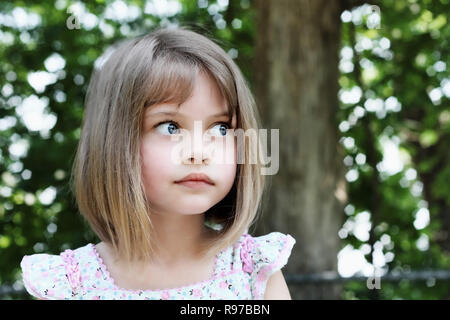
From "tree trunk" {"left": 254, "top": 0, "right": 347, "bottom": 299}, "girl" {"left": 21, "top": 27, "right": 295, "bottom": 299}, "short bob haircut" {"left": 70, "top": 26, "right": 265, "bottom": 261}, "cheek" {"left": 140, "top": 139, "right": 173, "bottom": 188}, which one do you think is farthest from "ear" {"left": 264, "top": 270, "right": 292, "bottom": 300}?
"tree trunk" {"left": 254, "top": 0, "right": 347, "bottom": 299}

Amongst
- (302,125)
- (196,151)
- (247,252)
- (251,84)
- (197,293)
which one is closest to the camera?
(196,151)

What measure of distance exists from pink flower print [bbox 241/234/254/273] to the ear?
0.05m

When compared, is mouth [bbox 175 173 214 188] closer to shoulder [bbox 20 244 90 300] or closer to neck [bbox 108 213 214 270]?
neck [bbox 108 213 214 270]

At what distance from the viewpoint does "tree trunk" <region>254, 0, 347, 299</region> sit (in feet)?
8.31

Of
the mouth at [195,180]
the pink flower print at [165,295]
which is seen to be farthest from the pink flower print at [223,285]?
the mouth at [195,180]

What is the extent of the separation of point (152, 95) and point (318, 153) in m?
1.53

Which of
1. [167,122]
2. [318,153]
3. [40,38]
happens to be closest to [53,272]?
[167,122]

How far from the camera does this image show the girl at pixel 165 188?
45.2 inches

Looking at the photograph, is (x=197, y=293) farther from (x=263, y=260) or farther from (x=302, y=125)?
(x=302, y=125)

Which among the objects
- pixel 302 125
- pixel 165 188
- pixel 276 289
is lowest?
pixel 276 289

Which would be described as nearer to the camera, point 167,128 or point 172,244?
point 167,128

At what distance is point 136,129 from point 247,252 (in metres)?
0.40

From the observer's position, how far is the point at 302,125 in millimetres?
2557

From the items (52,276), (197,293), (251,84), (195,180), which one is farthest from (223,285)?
(251,84)
